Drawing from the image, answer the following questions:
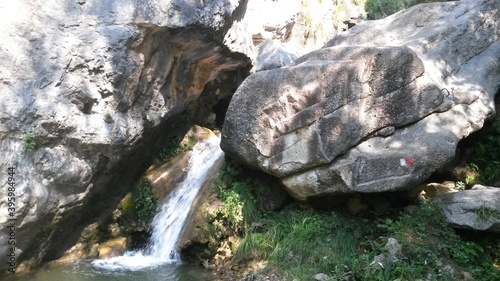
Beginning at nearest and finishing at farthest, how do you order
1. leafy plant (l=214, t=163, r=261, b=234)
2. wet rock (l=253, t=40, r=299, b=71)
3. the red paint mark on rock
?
the red paint mark on rock
leafy plant (l=214, t=163, r=261, b=234)
wet rock (l=253, t=40, r=299, b=71)

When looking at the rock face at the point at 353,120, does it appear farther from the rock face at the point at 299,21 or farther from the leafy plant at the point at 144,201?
the rock face at the point at 299,21

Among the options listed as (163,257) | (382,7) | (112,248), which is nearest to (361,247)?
(163,257)

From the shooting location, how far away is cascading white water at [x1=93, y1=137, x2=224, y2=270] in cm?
705

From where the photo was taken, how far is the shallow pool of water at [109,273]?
20.1ft

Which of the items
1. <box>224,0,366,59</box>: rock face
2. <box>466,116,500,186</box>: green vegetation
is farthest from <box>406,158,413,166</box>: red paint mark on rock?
<box>224,0,366,59</box>: rock face

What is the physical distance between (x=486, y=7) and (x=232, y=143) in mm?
5448

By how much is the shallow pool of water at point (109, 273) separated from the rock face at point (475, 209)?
3765mm

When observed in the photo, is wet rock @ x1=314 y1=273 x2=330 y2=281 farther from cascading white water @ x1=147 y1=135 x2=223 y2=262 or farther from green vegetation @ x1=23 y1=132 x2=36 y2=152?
green vegetation @ x1=23 y1=132 x2=36 y2=152

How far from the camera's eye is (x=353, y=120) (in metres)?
6.31

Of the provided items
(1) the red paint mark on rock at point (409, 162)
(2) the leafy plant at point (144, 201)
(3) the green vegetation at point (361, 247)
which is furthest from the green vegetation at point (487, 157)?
(2) the leafy plant at point (144, 201)

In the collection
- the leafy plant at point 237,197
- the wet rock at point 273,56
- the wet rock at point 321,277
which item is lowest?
the wet rock at point 321,277

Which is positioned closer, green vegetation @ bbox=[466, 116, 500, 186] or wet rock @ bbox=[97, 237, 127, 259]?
green vegetation @ bbox=[466, 116, 500, 186]

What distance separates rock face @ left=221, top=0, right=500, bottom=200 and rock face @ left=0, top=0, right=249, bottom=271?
168 centimetres

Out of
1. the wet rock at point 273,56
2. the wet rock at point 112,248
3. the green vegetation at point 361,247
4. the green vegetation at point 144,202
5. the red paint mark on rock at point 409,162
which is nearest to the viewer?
the green vegetation at point 361,247
